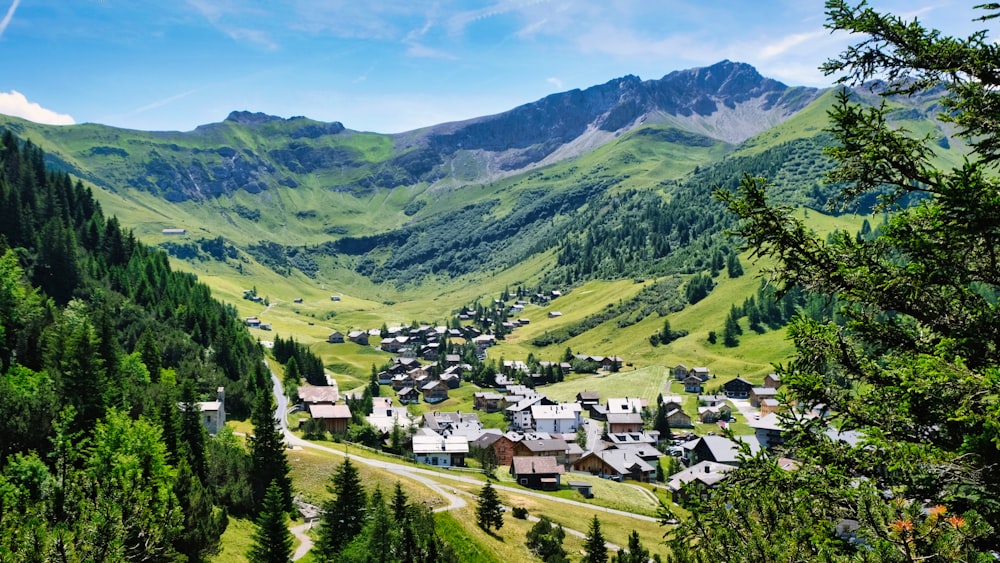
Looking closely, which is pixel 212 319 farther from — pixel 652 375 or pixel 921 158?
pixel 921 158

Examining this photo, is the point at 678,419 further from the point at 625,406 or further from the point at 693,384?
the point at 693,384

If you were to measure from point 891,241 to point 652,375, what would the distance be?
580ft

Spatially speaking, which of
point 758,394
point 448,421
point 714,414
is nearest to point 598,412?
point 714,414

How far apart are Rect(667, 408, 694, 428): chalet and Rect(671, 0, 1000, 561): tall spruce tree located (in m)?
138

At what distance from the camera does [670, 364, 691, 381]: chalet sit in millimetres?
180175

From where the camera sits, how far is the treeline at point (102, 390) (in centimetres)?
2425

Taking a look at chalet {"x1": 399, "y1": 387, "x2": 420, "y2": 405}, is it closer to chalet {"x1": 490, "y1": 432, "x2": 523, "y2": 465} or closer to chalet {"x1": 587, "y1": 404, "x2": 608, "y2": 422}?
chalet {"x1": 587, "y1": 404, "x2": 608, "y2": 422}

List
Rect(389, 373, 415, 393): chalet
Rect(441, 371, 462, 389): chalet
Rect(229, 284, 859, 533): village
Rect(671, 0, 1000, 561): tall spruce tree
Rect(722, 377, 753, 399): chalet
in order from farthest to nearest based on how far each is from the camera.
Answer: Rect(389, 373, 415, 393): chalet → Rect(441, 371, 462, 389): chalet → Rect(722, 377, 753, 399): chalet → Rect(229, 284, 859, 533): village → Rect(671, 0, 1000, 561): tall spruce tree

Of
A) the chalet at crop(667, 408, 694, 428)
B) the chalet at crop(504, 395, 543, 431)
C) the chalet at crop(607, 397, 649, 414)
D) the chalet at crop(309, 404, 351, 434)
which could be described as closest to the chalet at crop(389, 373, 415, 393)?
the chalet at crop(504, 395, 543, 431)

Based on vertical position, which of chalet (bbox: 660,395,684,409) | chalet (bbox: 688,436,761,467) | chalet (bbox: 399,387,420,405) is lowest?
chalet (bbox: 399,387,420,405)

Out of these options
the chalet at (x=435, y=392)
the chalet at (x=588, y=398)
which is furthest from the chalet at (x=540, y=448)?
the chalet at (x=435, y=392)

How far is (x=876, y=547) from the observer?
1155 centimetres

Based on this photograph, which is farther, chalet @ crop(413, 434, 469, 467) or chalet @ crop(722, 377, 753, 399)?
chalet @ crop(722, 377, 753, 399)

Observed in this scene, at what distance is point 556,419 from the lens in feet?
472
